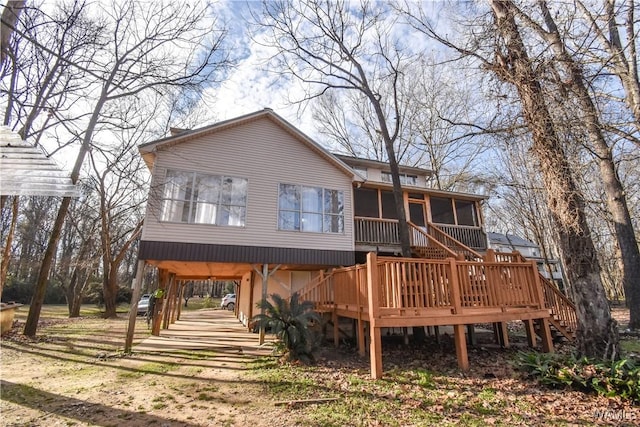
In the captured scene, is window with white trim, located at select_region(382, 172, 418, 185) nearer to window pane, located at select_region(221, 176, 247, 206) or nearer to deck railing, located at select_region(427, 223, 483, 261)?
deck railing, located at select_region(427, 223, 483, 261)

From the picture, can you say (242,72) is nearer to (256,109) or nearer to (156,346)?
(256,109)

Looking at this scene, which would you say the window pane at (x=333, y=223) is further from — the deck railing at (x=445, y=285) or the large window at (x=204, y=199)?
the deck railing at (x=445, y=285)

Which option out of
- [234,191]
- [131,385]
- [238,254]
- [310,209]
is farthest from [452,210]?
[131,385]

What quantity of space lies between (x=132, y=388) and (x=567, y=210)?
8.94 m

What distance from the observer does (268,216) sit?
10.5 meters

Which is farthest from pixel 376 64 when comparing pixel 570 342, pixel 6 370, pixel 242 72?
pixel 6 370

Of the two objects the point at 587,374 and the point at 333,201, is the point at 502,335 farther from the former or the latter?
the point at 333,201

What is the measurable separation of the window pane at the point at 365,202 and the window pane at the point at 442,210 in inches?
115

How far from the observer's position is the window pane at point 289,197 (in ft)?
36.1

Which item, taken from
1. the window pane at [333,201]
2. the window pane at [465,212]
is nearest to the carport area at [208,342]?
the window pane at [333,201]

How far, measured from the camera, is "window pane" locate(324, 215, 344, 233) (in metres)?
11.4

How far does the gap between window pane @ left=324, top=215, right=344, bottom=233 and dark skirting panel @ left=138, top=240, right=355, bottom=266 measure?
85cm

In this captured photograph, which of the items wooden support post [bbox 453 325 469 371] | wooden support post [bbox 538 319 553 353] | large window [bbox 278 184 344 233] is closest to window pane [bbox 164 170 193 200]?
large window [bbox 278 184 344 233]

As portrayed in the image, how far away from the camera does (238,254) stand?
9.86 metres
